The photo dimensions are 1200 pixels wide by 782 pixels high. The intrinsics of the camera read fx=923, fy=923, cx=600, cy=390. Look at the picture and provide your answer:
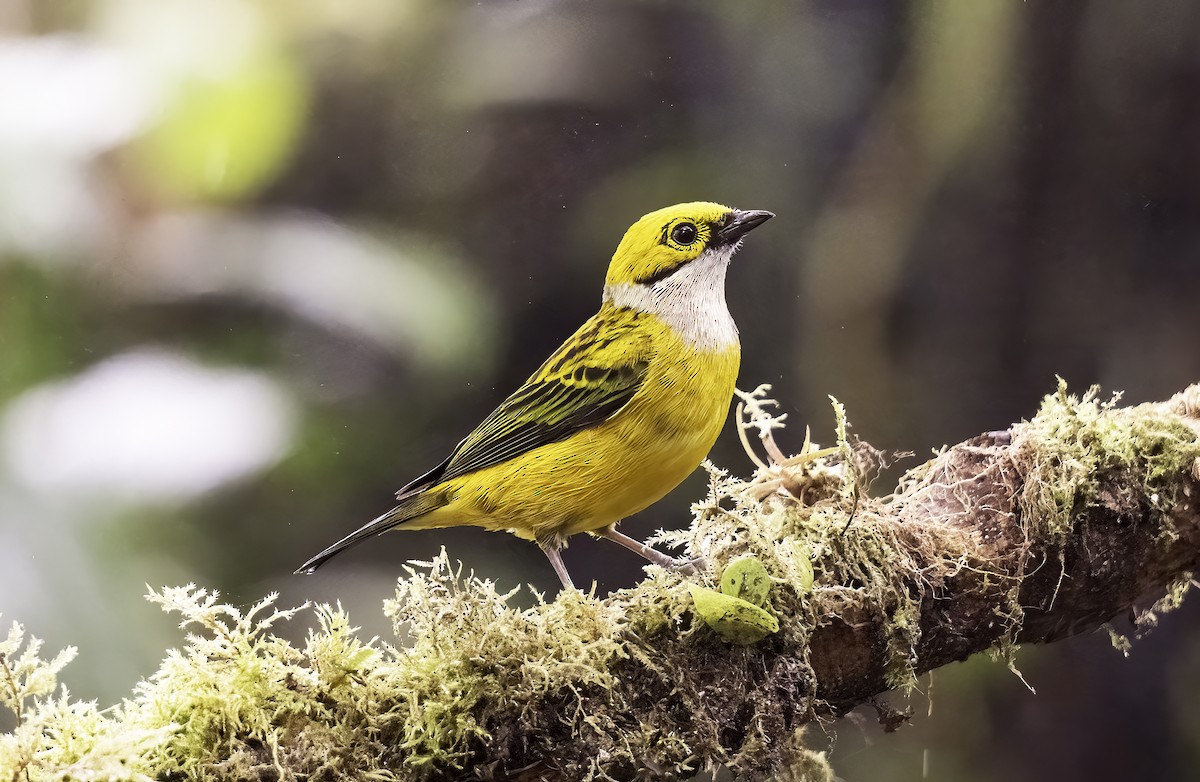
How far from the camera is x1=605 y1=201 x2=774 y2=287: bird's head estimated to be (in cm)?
222

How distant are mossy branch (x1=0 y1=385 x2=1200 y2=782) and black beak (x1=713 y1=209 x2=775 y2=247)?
46cm

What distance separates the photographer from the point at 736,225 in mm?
2227

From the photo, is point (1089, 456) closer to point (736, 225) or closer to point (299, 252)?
point (736, 225)

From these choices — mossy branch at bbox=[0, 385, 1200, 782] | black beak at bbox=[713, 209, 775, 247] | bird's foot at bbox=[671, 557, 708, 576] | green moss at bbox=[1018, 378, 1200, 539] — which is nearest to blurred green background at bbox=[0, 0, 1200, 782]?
black beak at bbox=[713, 209, 775, 247]

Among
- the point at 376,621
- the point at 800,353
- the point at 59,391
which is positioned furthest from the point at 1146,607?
the point at 59,391

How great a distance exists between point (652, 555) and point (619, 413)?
399 mm

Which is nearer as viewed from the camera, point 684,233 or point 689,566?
point 689,566

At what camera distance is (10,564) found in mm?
2539

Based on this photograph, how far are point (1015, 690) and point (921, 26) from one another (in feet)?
6.91

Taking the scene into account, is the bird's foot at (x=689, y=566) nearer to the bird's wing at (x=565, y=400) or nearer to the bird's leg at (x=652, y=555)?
the bird's leg at (x=652, y=555)

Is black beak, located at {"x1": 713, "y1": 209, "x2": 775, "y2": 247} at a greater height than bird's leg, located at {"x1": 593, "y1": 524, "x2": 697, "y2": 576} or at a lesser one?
greater

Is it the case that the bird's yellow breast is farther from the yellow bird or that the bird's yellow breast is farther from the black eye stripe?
the black eye stripe

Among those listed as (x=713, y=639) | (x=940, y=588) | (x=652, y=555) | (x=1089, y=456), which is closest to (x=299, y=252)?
(x=652, y=555)

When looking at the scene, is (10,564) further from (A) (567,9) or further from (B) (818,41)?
(B) (818,41)
